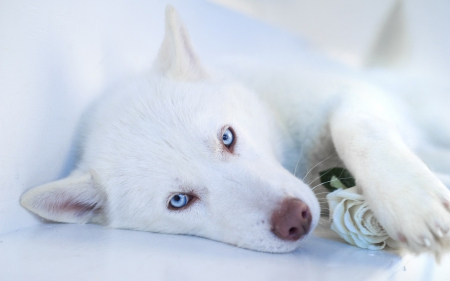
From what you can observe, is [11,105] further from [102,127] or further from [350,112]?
[350,112]

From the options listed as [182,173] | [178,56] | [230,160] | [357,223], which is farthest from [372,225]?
[178,56]

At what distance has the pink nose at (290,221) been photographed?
1410 mm

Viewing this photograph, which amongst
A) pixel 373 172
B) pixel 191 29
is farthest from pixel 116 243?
pixel 191 29

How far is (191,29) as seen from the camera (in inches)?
125

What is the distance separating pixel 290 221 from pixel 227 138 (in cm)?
53

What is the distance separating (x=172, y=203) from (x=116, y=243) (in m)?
0.29

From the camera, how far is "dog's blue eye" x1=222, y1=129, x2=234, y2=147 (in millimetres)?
1752

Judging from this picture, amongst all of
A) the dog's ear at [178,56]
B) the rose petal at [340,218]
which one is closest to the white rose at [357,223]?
the rose petal at [340,218]

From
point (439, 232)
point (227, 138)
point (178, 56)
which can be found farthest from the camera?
point (178, 56)

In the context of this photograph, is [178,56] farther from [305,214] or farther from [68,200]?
[305,214]

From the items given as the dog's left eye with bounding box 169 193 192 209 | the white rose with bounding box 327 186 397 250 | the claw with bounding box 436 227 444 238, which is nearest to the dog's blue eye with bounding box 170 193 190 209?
the dog's left eye with bounding box 169 193 192 209

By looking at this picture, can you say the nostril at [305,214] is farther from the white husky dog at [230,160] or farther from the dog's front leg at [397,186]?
the dog's front leg at [397,186]

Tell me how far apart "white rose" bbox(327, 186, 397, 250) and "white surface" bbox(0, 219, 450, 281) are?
4 centimetres

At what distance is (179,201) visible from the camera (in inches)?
66.8
